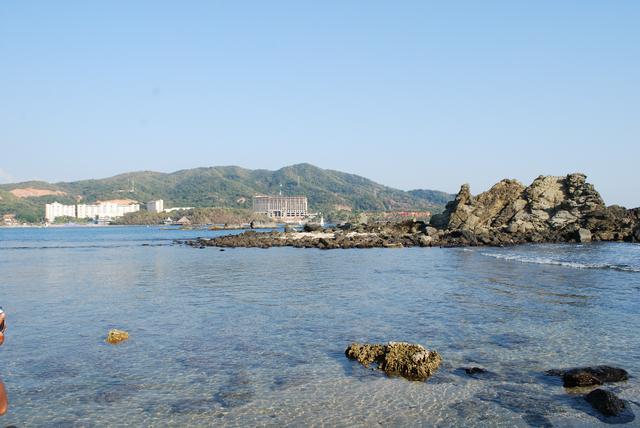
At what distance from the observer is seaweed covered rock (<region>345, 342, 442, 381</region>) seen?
11492 millimetres

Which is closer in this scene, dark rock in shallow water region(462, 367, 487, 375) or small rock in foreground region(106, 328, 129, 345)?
dark rock in shallow water region(462, 367, 487, 375)

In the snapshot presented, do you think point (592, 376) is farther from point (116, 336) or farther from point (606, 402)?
point (116, 336)

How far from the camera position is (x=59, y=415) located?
922 cm

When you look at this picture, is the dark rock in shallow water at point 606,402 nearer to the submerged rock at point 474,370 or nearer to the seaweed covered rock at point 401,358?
the submerged rock at point 474,370

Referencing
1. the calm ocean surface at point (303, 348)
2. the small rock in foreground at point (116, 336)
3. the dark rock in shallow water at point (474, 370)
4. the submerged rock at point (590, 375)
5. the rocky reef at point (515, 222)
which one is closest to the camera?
the calm ocean surface at point (303, 348)

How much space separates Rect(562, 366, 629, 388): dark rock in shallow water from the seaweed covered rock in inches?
106

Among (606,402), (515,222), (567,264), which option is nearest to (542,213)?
(515,222)

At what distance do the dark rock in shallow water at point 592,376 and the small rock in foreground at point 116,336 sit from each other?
11.1 meters

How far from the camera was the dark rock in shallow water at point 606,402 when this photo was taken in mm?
9141

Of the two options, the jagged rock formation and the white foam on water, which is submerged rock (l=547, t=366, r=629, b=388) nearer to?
the white foam on water

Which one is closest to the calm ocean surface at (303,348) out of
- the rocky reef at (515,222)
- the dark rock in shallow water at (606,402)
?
the dark rock in shallow water at (606,402)

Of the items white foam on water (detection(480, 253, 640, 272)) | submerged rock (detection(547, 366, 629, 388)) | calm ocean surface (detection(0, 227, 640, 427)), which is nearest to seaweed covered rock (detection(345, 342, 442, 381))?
calm ocean surface (detection(0, 227, 640, 427))

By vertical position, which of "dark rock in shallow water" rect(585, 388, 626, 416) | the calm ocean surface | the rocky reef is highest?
the rocky reef

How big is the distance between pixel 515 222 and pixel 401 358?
208 feet
